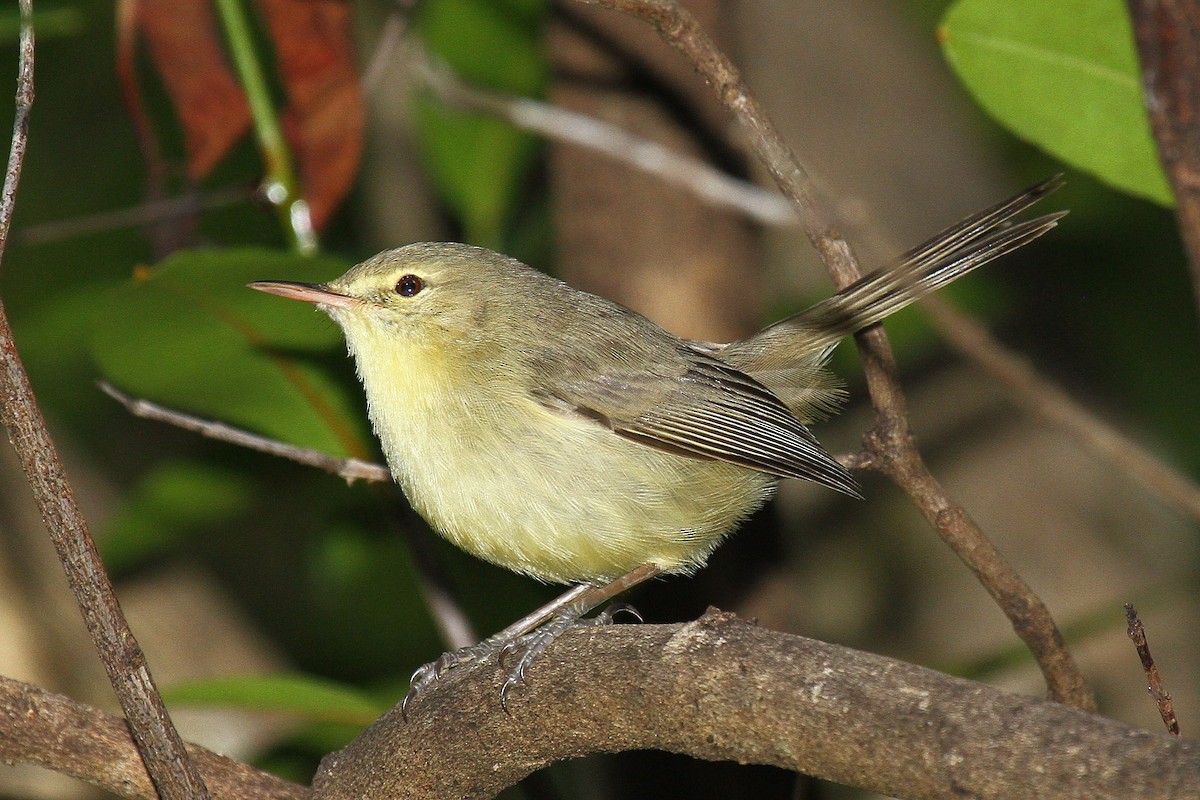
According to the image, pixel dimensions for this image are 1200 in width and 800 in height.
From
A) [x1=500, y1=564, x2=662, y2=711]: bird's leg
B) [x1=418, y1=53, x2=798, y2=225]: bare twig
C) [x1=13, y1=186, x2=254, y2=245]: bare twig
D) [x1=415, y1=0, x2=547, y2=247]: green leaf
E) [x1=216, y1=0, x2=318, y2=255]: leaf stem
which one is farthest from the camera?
[x1=415, y1=0, x2=547, y2=247]: green leaf


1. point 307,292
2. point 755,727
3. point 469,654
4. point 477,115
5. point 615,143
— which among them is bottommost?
point 755,727

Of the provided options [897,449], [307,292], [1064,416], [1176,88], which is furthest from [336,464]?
[1176,88]

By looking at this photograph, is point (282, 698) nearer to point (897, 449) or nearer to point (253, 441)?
point (253, 441)

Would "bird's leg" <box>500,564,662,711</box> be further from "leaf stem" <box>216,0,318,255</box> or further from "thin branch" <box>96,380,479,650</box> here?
→ "leaf stem" <box>216,0,318,255</box>

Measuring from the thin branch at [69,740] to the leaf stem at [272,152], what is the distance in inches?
71.4

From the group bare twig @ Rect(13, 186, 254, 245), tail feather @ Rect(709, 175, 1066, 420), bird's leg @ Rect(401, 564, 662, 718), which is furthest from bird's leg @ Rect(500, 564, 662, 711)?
bare twig @ Rect(13, 186, 254, 245)

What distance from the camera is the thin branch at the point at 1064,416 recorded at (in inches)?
101

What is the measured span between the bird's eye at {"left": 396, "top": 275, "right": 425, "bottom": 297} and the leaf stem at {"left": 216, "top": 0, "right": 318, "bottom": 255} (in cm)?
44

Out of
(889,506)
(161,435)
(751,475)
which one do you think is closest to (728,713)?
(751,475)

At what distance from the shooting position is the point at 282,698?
3807 mm

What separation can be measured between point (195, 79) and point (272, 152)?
0.39 m

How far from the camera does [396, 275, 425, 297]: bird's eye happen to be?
12.3 feet

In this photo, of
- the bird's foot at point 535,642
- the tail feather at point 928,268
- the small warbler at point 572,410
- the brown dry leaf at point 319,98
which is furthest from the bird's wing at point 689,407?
the brown dry leaf at point 319,98

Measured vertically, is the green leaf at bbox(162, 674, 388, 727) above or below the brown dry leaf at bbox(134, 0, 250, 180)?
below
